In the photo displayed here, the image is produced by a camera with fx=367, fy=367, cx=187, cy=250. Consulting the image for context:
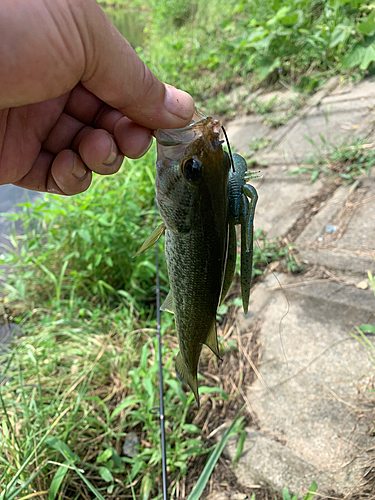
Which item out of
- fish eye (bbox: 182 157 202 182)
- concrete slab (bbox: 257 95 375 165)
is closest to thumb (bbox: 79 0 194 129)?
fish eye (bbox: 182 157 202 182)

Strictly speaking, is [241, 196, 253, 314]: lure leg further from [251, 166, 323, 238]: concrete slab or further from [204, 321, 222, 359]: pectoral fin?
[251, 166, 323, 238]: concrete slab

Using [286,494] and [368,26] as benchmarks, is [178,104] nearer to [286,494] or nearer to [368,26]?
[286,494]

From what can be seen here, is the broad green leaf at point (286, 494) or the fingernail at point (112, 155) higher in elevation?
the fingernail at point (112, 155)

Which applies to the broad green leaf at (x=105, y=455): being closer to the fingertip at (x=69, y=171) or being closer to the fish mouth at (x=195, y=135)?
the fingertip at (x=69, y=171)

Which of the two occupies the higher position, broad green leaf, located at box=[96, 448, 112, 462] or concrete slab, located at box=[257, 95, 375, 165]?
concrete slab, located at box=[257, 95, 375, 165]

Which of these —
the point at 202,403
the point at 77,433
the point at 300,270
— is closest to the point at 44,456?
the point at 77,433

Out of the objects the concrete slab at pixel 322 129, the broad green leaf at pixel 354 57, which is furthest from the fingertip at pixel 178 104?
the broad green leaf at pixel 354 57
